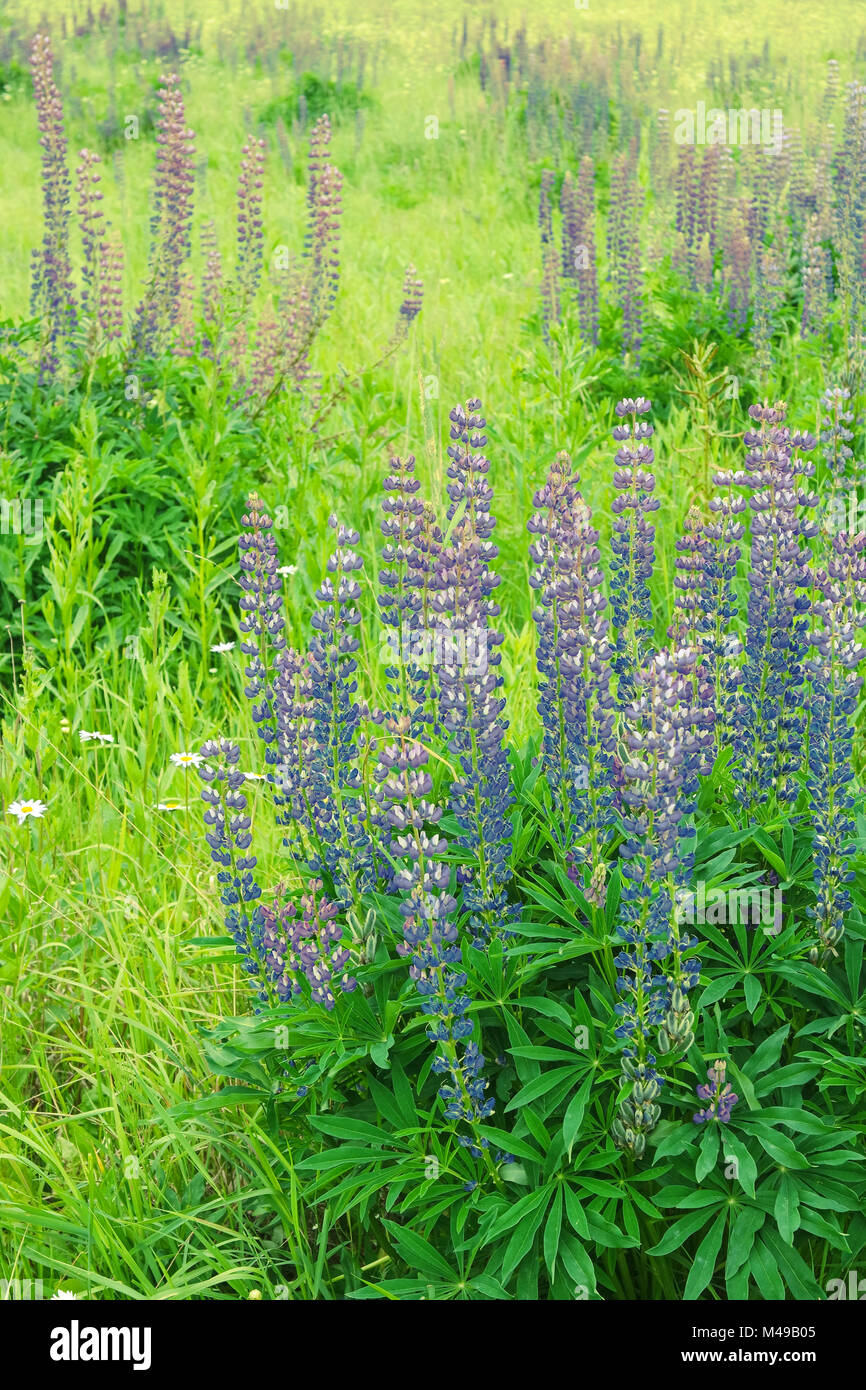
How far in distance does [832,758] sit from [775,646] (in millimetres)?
319

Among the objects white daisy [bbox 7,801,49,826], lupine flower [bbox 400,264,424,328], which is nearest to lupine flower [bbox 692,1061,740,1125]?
white daisy [bbox 7,801,49,826]

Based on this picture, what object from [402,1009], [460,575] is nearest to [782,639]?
[460,575]

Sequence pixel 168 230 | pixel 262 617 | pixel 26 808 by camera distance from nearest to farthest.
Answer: pixel 262 617 → pixel 26 808 → pixel 168 230

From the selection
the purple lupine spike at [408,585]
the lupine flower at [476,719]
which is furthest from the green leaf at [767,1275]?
the purple lupine spike at [408,585]

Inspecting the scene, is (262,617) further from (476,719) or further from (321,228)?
(321,228)

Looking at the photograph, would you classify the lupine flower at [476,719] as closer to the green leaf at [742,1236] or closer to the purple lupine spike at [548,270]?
the green leaf at [742,1236]

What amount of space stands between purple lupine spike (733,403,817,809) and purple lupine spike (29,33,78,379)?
11.8ft

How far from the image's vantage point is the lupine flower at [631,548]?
7.57ft

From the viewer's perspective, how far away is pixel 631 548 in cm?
238

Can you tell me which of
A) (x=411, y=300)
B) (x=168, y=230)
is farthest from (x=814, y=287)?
(x=168, y=230)

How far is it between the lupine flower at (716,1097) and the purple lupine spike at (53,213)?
4201 millimetres

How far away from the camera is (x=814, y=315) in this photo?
5.86 m
